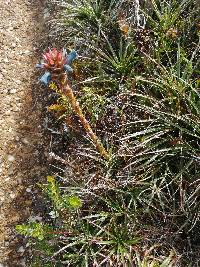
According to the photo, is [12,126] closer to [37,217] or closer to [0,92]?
[0,92]

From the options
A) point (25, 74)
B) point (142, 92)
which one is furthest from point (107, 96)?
point (25, 74)

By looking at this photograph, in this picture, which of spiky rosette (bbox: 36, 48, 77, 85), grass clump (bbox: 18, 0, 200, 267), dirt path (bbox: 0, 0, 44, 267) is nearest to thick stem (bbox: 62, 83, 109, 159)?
grass clump (bbox: 18, 0, 200, 267)

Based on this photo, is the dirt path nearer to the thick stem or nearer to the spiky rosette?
the thick stem

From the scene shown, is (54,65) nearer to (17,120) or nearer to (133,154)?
(133,154)

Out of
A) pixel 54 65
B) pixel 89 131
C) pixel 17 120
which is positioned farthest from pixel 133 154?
pixel 17 120

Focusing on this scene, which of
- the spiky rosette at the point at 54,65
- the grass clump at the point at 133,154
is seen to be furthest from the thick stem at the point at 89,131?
the spiky rosette at the point at 54,65

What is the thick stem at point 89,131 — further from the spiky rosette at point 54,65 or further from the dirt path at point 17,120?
the dirt path at point 17,120
